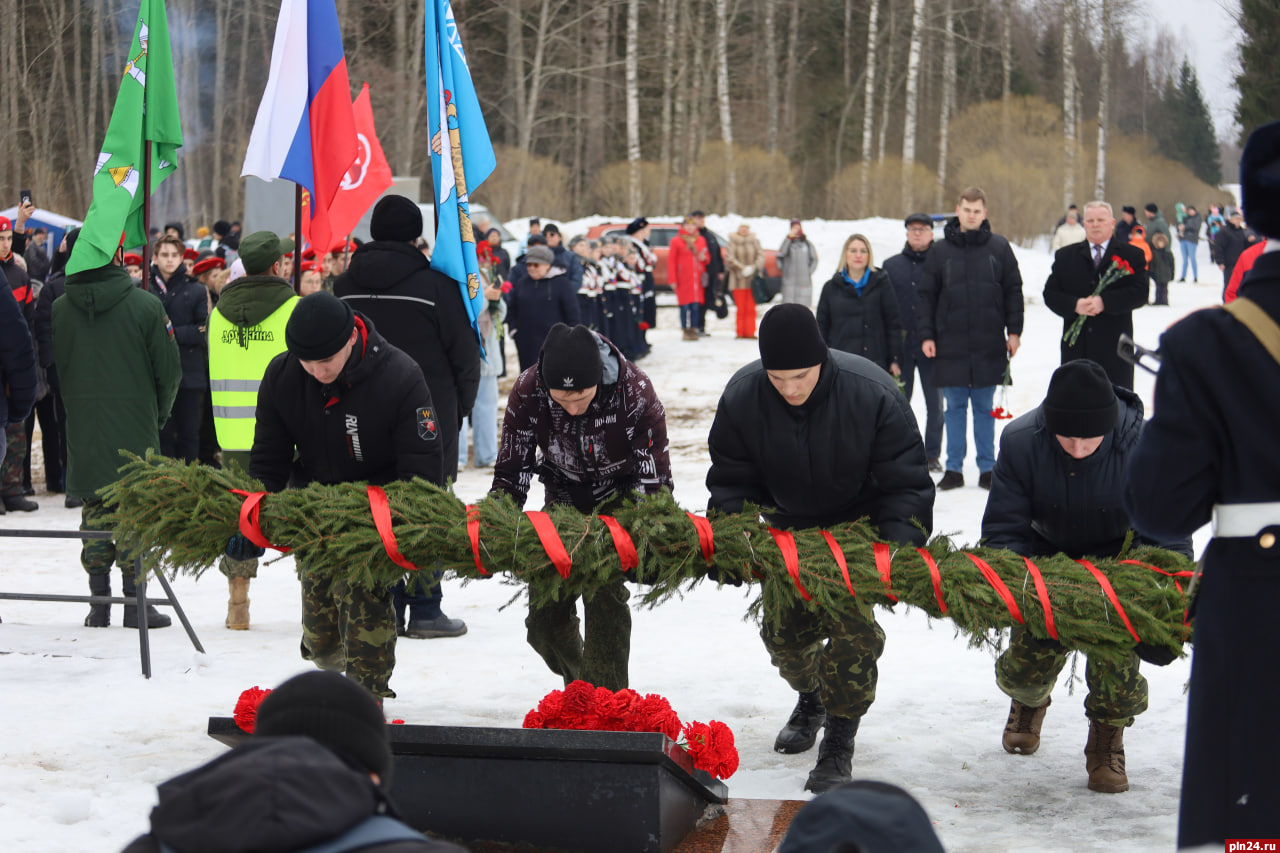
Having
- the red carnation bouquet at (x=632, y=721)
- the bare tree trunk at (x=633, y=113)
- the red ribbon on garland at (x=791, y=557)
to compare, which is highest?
the bare tree trunk at (x=633, y=113)

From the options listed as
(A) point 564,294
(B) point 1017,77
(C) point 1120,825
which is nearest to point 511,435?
(C) point 1120,825

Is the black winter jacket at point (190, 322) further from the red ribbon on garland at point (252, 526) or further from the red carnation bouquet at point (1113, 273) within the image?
the red carnation bouquet at point (1113, 273)

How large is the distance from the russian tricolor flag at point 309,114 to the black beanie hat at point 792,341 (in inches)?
138

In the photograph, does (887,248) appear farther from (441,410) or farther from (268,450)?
(268,450)

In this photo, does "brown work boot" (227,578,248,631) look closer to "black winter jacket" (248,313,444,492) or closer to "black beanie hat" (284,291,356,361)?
"black winter jacket" (248,313,444,492)

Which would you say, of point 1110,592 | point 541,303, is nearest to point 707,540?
point 1110,592

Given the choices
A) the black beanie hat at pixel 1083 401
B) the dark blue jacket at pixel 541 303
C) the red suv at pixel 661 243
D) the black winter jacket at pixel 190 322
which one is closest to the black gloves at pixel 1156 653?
the black beanie hat at pixel 1083 401

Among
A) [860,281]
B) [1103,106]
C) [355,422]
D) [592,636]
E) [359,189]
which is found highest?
[1103,106]

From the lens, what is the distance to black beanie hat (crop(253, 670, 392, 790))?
2.31 meters

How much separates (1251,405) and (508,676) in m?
4.33

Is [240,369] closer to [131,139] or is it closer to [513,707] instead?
[131,139]

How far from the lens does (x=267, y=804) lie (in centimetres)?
193

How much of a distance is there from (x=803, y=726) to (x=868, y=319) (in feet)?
19.5

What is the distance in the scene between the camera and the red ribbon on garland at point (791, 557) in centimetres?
463
